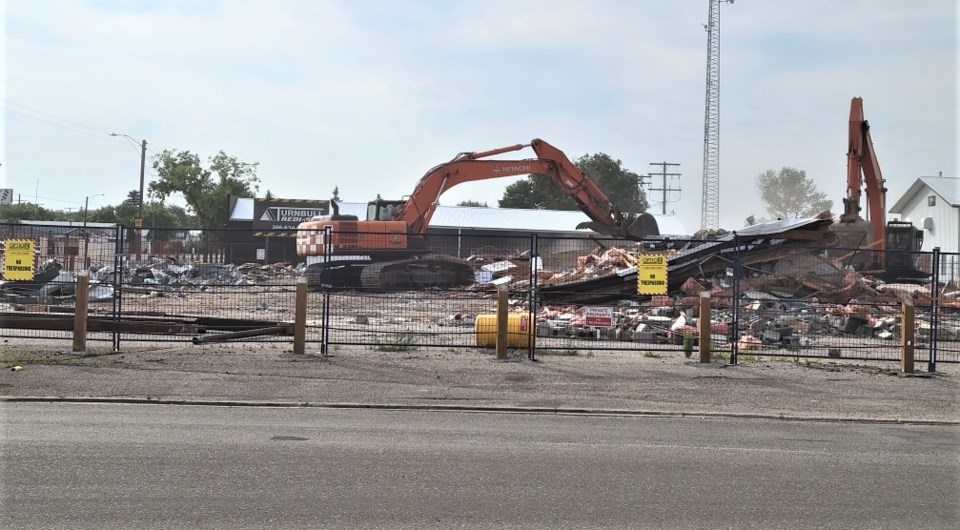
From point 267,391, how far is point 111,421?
2188 mm

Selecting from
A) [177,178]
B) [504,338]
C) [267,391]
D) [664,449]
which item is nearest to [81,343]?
[267,391]

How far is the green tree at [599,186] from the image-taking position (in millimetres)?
86750

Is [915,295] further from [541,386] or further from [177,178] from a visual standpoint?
[177,178]

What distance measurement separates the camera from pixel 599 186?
91500 mm

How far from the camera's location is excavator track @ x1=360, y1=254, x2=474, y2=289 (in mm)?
24547

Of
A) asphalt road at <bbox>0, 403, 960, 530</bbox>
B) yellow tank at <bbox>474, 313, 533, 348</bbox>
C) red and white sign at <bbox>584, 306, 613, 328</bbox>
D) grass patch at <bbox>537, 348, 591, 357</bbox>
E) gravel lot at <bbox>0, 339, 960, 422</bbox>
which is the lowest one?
asphalt road at <bbox>0, 403, 960, 530</bbox>

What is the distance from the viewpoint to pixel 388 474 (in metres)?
6.68

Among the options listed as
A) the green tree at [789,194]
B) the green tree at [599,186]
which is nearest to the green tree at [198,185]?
the green tree at [599,186]

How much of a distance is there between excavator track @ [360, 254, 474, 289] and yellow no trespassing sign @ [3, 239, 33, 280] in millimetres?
A: 11561

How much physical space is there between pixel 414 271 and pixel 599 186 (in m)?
68.2

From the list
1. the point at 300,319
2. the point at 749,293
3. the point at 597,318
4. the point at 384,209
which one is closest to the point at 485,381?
the point at 597,318

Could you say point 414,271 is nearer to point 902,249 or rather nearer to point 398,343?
point 398,343

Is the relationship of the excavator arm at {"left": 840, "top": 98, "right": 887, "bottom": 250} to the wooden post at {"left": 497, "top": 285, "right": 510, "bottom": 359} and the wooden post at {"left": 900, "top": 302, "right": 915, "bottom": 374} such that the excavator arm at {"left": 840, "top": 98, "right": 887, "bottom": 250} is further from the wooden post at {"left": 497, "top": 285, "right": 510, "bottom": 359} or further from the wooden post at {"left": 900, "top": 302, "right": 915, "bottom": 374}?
the wooden post at {"left": 497, "top": 285, "right": 510, "bottom": 359}

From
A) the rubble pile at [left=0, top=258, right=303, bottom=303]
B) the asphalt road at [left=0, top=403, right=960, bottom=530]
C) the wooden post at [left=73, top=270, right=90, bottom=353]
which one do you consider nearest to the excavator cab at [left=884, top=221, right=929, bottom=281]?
the rubble pile at [left=0, top=258, right=303, bottom=303]
